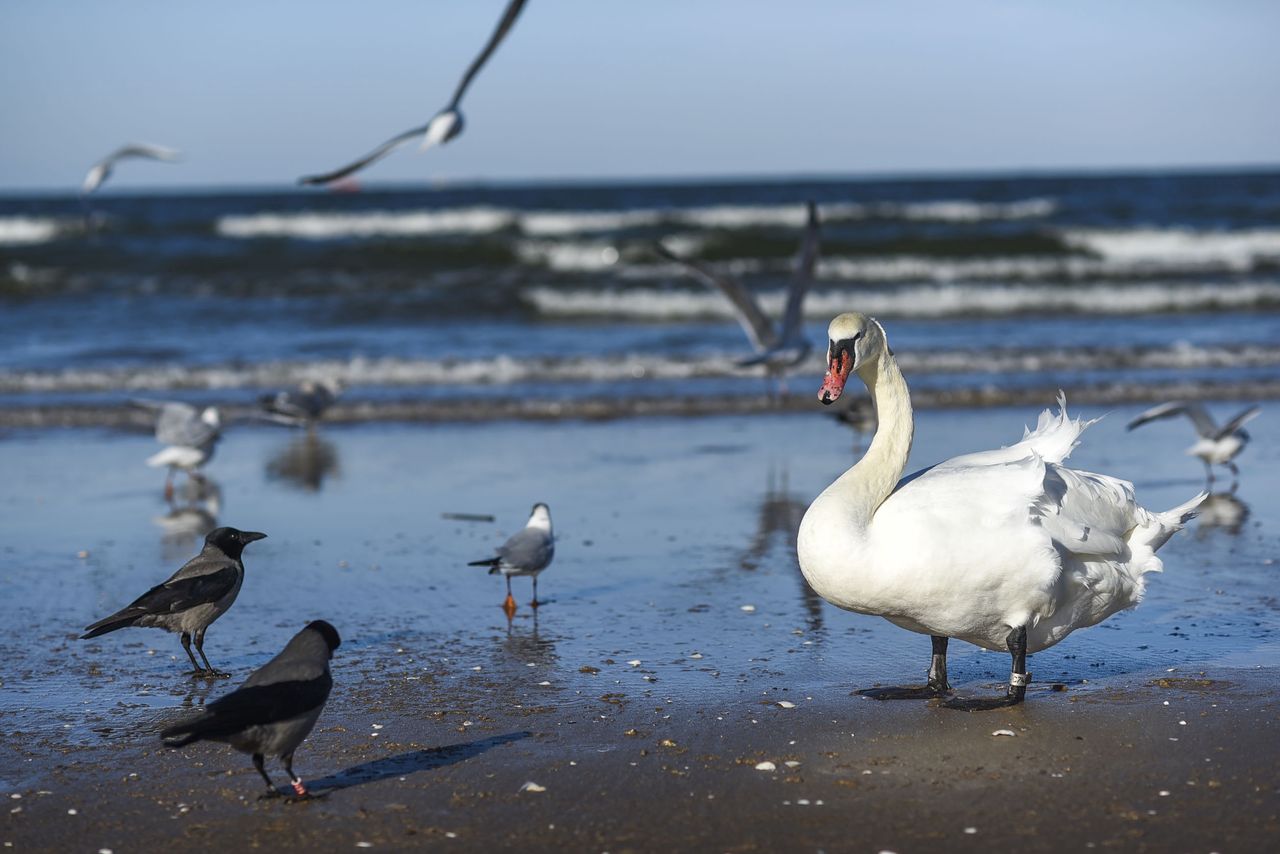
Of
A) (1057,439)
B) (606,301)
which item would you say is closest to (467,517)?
(1057,439)

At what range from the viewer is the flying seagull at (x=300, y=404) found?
13102 mm

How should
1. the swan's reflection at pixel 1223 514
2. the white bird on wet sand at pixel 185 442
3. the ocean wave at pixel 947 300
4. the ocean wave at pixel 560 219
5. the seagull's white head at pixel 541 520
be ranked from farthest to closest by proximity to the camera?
the ocean wave at pixel 560 219, the ocean wave at pixel 947 300, the white bird on wet sand at pixel 185 442, the swan's reflection at pixel 1223 514, the seagull's white head at pixel 541 520

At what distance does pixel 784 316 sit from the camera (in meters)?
16.3

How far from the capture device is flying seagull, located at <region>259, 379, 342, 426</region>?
13102 millimetres

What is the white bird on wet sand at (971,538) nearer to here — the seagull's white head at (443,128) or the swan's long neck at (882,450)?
the swan's long neck at (882,450)

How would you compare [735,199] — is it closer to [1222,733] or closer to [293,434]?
[293,434]

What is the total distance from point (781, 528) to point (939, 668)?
3.46 m

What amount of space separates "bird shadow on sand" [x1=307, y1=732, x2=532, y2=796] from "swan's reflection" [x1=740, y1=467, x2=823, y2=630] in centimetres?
209

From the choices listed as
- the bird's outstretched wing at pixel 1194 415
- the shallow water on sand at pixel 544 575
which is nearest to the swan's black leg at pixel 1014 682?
the shallow water on sand at pixel 544 575

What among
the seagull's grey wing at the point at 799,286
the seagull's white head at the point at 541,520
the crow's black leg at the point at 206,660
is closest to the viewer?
the crow's black leg at the point at 206,660

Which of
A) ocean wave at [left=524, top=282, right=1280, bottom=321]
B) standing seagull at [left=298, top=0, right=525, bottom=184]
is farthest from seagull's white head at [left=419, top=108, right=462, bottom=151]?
ocean wave at [left=524, top=282, right=1280, bottom=321]

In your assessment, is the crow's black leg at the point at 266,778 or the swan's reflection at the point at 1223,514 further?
the swan's reflection at the point at 1223,514

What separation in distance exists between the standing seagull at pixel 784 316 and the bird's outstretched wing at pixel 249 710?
1073 cm

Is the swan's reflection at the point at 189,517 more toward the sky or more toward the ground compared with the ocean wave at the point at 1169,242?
more toward the ground
